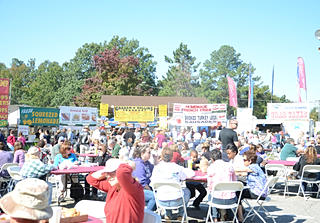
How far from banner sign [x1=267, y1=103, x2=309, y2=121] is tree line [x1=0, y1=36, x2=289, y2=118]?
78.6 ft

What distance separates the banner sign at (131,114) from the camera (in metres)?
31.4

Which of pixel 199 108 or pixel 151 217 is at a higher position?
pixel 199 108

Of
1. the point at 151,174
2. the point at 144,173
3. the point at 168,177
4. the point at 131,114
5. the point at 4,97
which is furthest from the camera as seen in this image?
the point at 131,114

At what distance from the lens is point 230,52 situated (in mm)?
83812

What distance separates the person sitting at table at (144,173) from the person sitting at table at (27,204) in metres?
4.41

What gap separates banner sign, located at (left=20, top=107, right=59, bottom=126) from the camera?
78.2ft

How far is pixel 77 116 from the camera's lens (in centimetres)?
2711

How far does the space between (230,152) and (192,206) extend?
66.8 inches

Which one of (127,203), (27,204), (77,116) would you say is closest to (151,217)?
(127,203)

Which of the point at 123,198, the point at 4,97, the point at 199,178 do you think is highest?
the point at 4,97

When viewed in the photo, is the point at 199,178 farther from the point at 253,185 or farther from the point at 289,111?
the point at 289,111

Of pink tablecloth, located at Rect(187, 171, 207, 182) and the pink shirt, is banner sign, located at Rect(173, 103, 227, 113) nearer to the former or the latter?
→ pink tablecloth, located at Rect(187, 171, 207, 182)

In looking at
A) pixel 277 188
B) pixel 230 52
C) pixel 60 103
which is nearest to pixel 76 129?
pixel 277 188

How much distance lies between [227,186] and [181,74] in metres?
64.3
